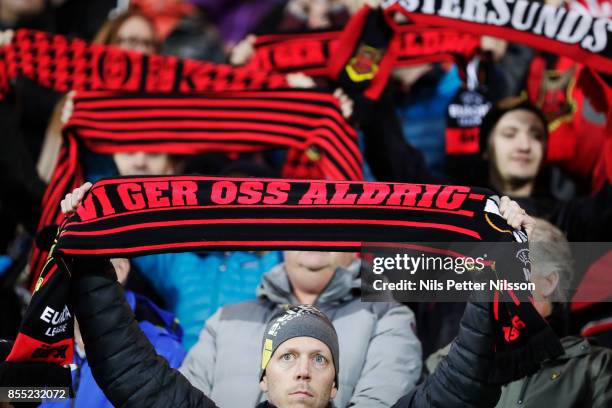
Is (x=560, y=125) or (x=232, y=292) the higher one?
(x=560, y=125)

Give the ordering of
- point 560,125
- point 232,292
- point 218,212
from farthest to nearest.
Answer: point 560,125, point 232,292, point 218,212

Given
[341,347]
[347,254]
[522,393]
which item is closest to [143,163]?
[347,254]

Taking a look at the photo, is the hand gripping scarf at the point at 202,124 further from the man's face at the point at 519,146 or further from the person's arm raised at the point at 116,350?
the person's arm raised at the point at 116,350

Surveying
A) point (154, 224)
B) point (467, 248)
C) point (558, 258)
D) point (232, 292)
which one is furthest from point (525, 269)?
point (232, 292)

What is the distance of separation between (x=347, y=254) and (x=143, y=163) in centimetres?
148

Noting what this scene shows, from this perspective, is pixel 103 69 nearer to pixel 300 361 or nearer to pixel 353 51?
pixel 353 51

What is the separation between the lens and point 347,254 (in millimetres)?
5570

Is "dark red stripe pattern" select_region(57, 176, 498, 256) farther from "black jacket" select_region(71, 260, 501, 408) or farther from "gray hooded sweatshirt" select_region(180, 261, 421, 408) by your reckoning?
"gray hooded sweatshirt" select_region(180, 261, 421, 408)

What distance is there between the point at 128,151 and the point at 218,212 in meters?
2.04

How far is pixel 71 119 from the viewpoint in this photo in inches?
253

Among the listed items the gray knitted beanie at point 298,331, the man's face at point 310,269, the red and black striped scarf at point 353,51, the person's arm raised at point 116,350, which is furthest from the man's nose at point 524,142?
the person's arm raised at point 116,350

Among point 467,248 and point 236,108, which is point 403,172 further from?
point 467,248

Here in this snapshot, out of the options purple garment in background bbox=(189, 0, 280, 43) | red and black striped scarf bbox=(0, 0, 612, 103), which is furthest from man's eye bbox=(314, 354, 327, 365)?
purple garment in background bbox=(189, 0, 280, 43)

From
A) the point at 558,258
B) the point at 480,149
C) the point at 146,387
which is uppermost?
the point at 480,149
